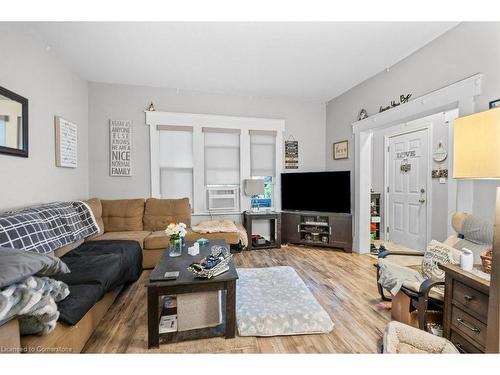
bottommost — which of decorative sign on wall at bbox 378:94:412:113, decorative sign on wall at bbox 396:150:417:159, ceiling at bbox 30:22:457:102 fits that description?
decorative sign on wall at bbox 396:150:417:159

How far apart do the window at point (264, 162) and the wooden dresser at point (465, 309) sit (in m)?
2.99

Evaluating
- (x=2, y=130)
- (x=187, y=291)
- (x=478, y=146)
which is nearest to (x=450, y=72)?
(x=478, y=146)

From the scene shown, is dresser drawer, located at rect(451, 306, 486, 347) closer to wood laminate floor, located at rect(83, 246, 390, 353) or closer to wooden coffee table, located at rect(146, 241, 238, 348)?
wood laminate floor, located at rect(83, 246, 390, 353)

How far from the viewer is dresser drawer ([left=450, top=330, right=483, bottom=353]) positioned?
132 centimetres

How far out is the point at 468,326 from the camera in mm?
1341

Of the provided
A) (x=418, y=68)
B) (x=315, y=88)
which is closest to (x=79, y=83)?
(x=315, y=88)

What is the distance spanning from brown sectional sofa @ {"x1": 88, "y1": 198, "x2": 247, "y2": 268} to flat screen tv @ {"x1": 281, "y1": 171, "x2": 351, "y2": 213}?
1395 millimetres

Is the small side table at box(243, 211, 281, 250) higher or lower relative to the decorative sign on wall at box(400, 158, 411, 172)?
lower

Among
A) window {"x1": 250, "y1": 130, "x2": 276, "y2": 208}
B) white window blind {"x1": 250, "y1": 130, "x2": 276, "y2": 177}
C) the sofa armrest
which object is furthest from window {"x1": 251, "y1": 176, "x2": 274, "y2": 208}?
the sofa armrest

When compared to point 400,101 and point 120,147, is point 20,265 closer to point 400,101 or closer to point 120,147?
point 120,147

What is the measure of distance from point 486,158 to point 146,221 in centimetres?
365

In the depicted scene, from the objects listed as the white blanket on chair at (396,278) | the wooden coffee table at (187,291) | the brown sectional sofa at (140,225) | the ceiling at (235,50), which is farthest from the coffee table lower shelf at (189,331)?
the ceiling at (235,50)
